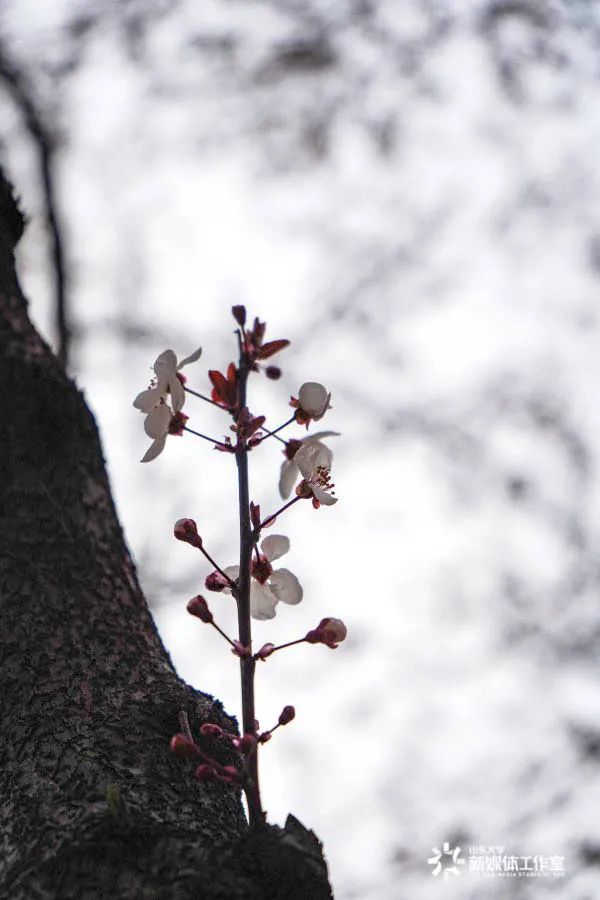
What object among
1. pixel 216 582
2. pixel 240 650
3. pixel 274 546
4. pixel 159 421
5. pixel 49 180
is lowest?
pixel 240 650

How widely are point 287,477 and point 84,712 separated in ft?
1.51

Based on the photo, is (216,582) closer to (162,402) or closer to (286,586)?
(286,586)

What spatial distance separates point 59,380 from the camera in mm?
1697

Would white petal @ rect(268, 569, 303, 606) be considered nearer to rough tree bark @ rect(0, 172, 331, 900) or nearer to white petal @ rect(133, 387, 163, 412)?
A: rough tree bark @ rect(0, 172, 331, 900)

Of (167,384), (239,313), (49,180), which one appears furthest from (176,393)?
(49,180)

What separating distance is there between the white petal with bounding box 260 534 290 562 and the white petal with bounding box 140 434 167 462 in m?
0.23

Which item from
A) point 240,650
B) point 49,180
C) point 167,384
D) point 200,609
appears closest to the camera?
point 240,650

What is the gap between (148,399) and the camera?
1.16m

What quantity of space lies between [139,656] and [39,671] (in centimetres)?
16

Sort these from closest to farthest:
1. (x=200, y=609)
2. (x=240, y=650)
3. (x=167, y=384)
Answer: (x=240, y=650) < (x=200, y=609) < (x=167, y=384)

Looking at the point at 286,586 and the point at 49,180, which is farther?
the point at 49,180

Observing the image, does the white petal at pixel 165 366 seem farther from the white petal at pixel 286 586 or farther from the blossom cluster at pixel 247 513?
the white petal at pixel 286 586

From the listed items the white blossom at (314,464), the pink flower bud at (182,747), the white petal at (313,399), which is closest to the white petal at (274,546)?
the white blossom at (314,464)

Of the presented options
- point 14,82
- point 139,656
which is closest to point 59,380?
point 139,656
